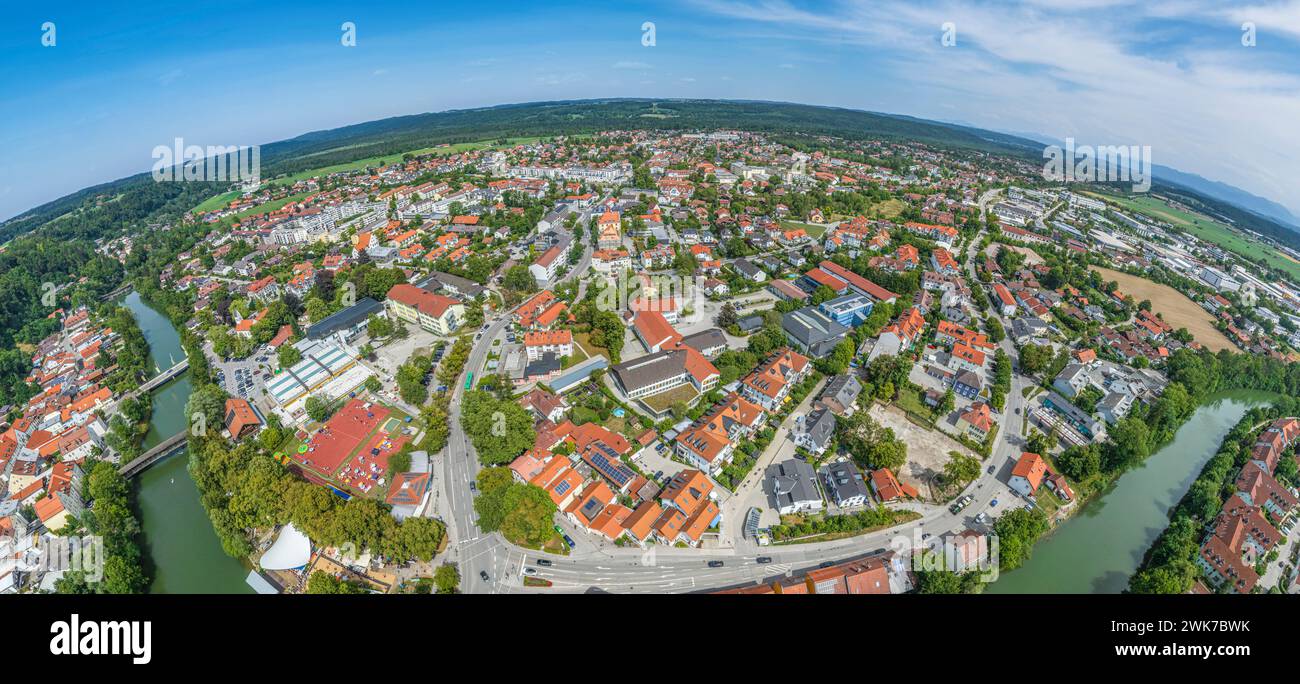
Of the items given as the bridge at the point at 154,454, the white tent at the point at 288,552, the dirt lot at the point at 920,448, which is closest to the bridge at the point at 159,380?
the bridge at the point at 154,454

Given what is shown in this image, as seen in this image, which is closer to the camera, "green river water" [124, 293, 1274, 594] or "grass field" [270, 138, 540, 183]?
"green river water" [124, 293, 1274, 594]

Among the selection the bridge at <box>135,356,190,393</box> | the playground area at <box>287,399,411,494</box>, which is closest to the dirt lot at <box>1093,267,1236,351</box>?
the playground area at <box>287,399,411,494</box>

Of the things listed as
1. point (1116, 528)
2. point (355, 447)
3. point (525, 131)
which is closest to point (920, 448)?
point (1116, 528)

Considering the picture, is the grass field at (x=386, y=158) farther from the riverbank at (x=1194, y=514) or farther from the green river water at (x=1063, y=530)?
the riverbank at (x=1194, y=514)

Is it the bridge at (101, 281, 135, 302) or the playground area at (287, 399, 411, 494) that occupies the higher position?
the bridge at (101, 281, 135, 302)

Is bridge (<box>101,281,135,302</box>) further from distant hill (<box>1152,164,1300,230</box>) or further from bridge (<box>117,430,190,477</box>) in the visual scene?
distant hill (<box>1152,164,1300,230</box>)
